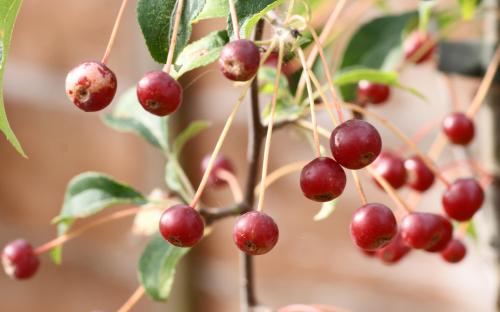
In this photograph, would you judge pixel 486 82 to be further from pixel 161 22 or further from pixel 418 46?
pixel 161 22

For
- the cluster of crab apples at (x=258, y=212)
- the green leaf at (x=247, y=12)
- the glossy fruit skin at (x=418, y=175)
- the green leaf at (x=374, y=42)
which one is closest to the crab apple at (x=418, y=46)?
the green leaf at (x=374, y=42)

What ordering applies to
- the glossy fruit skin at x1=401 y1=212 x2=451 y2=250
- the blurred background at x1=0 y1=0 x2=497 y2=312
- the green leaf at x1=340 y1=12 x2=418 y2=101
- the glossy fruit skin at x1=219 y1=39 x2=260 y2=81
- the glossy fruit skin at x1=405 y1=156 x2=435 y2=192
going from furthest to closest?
1. the blurred background at x1=0 y1=0 x2=497 y2=312
2. the green leaf at x1=340 y1=12 x2=418 y2=101
3. the glossy fruit skin at x1=405 y1=156 x2=435 y2=192
4. the glossy fruit skin at x1=401 y1=212 x2=451 y2=250
5. the glossy fruit skin at x1=219 y1=39 x2=260 y2=81

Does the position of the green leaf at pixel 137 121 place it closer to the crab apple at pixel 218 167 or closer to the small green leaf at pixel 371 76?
the crab apple at pixel 218 167

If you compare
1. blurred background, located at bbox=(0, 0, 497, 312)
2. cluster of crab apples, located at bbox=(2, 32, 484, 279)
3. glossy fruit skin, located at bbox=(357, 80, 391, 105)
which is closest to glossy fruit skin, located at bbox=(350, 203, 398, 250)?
cluster of crab apples, located at bbox=(2, 32, 484, 279)

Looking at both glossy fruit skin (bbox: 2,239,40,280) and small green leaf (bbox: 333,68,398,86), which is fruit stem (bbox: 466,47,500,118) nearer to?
small green leaf (bbox: 333,68,398,86)

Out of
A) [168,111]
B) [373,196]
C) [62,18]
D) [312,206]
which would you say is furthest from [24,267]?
[62,18]

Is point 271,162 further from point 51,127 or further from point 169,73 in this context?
point 169,73
